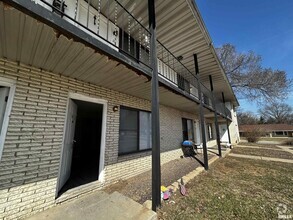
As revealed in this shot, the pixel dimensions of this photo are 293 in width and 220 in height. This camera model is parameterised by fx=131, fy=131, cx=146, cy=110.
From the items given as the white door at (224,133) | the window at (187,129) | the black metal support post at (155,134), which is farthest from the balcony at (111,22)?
the white door at (224,133)

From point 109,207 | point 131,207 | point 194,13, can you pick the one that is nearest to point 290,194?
point 131,207

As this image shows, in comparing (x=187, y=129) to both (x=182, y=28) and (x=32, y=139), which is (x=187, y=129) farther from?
(x=32, y=139)

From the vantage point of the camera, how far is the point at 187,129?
30.9 feet

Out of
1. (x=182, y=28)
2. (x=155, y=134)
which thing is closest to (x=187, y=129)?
(x=182, y=28)

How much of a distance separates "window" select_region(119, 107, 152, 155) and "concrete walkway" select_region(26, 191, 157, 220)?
161 cm

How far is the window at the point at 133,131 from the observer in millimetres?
4719

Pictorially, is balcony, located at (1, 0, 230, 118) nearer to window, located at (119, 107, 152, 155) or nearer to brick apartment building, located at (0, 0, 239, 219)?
brick apartment building, located at (0, 0, 239, 219)

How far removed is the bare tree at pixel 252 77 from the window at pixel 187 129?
1227 cm

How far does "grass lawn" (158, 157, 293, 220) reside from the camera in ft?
9.09

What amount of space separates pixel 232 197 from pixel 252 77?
17924 mm

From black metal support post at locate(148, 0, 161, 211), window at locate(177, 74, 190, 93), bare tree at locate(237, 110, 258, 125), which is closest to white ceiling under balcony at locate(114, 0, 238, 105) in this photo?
black metal support post at locate(148, 0, 161, 211)

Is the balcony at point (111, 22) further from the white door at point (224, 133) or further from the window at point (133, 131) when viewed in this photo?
the white door at point (224, 133)

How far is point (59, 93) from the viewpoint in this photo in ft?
10.7

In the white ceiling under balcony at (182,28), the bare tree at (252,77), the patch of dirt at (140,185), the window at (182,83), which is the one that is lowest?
the patch of dirt at (140,185)
